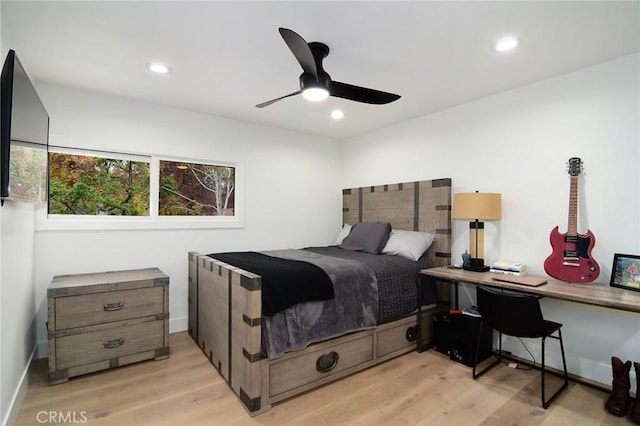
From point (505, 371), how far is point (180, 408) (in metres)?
2.49

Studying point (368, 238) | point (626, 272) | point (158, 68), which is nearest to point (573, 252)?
point (626, 272)

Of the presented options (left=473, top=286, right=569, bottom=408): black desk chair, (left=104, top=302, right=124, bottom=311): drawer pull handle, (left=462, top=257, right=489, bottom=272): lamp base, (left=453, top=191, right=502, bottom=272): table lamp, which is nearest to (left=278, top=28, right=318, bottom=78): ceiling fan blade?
(left=453, top=191, right=502, bottom=272): table lamp

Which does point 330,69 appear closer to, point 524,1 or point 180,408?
point 524,1

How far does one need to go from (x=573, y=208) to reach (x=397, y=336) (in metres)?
1.73

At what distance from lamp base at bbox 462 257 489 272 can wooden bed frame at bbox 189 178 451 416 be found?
36 centimetres

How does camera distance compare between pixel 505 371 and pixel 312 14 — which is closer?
pixel 312 14

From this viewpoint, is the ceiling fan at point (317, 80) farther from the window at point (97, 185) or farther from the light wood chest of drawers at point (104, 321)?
the window at point (97, 185)

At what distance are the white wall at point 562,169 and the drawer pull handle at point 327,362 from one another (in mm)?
1640

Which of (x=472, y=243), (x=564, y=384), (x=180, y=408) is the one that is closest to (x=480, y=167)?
(x=472, y=243)

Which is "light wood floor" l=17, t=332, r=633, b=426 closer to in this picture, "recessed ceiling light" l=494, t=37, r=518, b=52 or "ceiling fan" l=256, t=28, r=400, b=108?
"ceiling fan" l=256, t=28, r=400, b=108

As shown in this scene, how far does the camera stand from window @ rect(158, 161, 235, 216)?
3.52 metres

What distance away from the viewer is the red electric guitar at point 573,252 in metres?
2.36

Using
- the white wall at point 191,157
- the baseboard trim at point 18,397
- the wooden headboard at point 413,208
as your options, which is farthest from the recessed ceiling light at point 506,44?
the baseboard trim at point 18,397

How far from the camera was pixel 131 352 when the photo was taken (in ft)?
8.66
